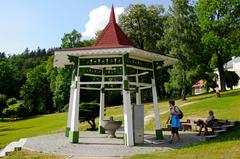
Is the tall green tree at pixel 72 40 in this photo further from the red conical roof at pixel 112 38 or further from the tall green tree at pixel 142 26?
the red conical roof at pixel 112 38

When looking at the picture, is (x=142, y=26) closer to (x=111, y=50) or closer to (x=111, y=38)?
(x=111, y=38)

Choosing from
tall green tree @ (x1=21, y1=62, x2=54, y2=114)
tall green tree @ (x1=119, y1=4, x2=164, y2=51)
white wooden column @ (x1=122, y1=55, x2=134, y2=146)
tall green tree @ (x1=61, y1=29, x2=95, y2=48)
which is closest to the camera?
white wooden column @ (x1=122, y1=55, x2=134, y2=146)

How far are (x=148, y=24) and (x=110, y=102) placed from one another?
16.1m

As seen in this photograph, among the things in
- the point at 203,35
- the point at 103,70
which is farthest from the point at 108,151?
the point at 203,35

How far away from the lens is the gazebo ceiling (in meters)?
14.9

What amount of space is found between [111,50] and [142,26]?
44060 millimetres

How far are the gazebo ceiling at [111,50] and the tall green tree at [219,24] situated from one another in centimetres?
3090

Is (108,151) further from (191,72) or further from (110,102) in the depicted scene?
(110,102)

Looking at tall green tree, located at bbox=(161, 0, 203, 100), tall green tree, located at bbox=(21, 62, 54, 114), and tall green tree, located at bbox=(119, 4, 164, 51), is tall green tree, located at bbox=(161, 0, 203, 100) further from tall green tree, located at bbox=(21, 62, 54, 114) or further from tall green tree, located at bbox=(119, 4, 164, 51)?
tall green tree, located at bbox=(21, 62, 54, 114)

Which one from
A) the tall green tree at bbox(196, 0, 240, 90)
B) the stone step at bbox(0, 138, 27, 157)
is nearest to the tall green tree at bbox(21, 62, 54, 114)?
the tall green tree at bbox(196, 0, 240, 90)

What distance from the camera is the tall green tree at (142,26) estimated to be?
57.7m

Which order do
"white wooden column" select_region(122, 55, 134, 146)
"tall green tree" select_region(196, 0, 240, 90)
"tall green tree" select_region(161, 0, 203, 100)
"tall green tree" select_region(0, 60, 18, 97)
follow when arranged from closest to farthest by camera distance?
"white wooden column" select_region(122, 55, 134, 146)
"tall green tree" select_region(161, 0, 203, 100)
"tall green tree" select_region(196, 0, 240, 90)
"tall green tree" select_region(0, 60, 18, 97)

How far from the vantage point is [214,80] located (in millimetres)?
62000

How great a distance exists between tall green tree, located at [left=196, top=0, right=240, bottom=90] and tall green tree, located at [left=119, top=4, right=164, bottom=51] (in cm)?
1012
